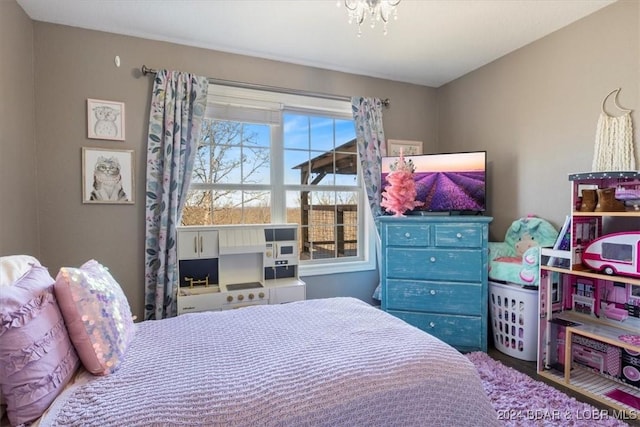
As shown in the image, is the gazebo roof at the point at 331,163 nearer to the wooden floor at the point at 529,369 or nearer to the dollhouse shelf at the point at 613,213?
the dollhouse shelf at the point at 613,213

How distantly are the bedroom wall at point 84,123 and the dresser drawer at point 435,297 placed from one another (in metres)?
2.07

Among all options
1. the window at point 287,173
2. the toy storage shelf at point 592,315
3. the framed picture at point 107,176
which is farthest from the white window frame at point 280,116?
the toy storage shelf at point 592,315

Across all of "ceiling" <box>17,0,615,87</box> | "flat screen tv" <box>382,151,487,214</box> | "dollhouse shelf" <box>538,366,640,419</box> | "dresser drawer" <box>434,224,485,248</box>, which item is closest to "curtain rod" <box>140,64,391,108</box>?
"ceiling" <box>17,0,615,87</box>

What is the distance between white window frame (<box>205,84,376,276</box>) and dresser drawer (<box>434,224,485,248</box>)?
843 mm

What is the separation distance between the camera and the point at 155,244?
8.51ft

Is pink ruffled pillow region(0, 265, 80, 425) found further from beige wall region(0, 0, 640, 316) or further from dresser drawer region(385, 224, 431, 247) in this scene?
dresser drawer region(385, 224, 431, 247)

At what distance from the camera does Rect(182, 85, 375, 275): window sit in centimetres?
291

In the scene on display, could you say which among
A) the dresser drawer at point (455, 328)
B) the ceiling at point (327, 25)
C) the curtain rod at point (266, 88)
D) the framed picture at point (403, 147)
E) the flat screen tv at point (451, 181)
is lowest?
the dresser drawer at point (455, 328)

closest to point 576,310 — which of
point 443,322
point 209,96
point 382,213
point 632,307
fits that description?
point 632,307

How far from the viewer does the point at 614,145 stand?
2.18 metres

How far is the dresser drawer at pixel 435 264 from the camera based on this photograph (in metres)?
2.61

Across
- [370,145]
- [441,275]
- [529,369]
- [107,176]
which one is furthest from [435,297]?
[107,176]

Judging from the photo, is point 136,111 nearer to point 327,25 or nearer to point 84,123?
point 84,123

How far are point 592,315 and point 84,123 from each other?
3.93 metres
